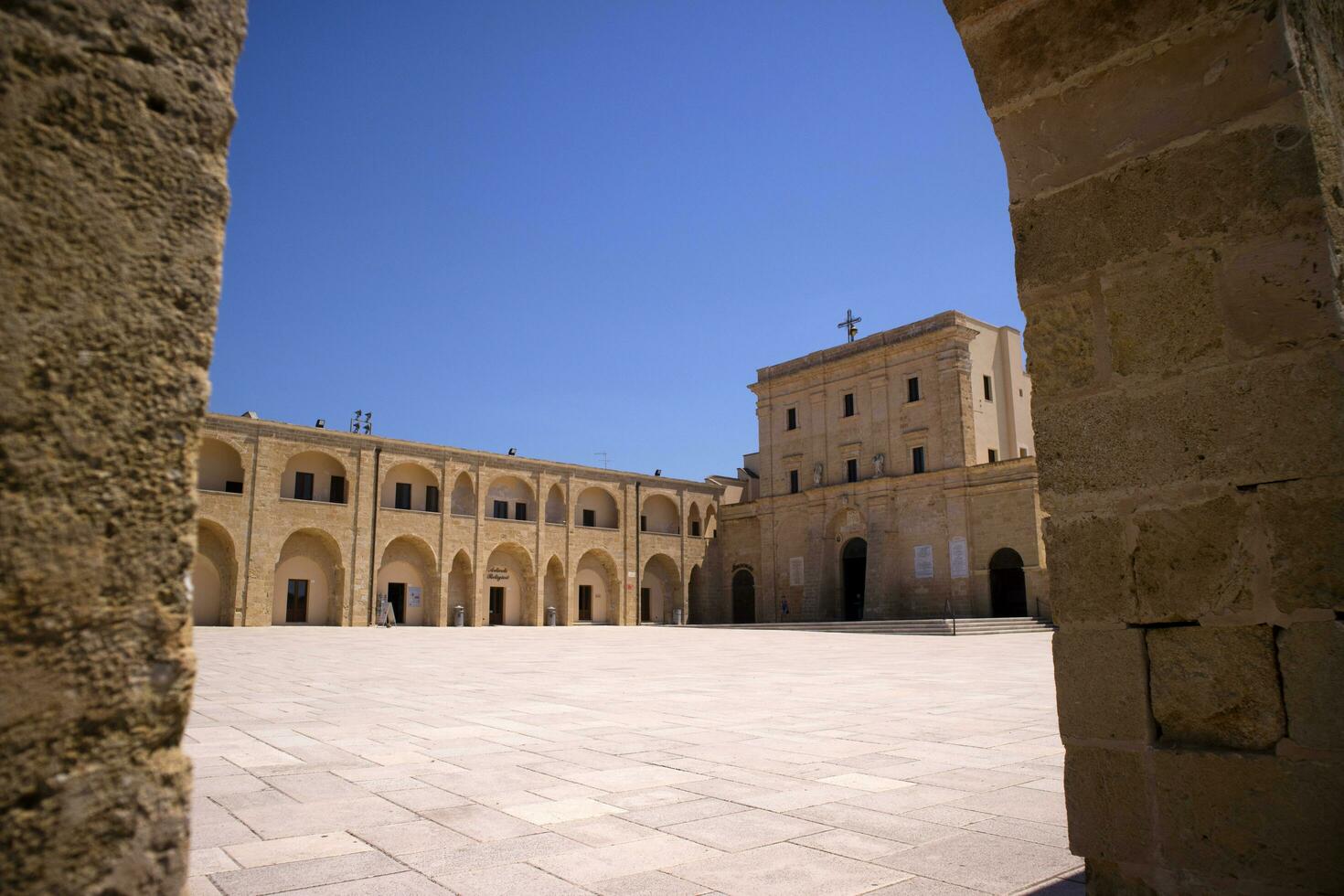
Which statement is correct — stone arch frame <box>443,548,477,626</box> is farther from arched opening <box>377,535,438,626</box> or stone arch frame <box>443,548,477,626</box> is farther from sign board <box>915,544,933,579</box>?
sign board <box>915,544,933,579</box>

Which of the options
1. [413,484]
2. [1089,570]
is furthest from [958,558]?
[1089,570]

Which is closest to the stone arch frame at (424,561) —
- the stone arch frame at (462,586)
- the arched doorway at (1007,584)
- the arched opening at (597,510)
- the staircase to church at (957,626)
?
the stone arch frame at (462,586)

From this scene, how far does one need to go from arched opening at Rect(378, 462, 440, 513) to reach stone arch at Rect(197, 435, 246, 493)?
567 cm

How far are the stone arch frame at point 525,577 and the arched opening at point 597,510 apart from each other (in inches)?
146

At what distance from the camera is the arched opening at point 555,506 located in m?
41.5

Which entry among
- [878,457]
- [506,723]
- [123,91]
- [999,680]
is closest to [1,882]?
[123,91]

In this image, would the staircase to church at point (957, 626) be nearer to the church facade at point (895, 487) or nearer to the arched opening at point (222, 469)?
the church facade at point (895, 487)

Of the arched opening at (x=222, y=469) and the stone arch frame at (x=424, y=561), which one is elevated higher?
the arched opening at (x=222, y=469)

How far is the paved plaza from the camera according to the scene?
3383 mm

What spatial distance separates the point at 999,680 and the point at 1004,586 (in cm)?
2361

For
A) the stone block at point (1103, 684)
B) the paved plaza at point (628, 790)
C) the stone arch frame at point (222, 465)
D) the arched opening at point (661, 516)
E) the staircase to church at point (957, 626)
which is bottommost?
the staircase to church at point (957, 626)

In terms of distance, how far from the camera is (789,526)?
1606 inches

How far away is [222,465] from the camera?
108 ft

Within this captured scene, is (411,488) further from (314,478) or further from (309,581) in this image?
(309,581)
